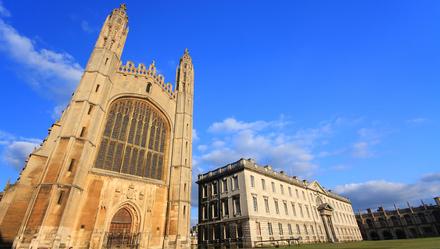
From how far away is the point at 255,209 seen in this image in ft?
98.7

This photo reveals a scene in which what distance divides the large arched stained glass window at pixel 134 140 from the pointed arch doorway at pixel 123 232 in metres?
3.34

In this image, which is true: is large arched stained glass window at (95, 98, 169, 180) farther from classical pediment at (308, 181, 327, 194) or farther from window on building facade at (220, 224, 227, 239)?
classical pediment at (308, 181, 327, 194)

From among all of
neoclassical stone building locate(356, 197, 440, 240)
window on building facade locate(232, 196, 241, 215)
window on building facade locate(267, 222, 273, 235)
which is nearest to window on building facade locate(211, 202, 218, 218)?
window on building facade locate(232, 196, 241, 215)

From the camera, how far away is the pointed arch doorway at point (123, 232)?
16.2 meters

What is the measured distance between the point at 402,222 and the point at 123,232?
82658 millimetres

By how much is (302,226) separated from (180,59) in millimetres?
33084

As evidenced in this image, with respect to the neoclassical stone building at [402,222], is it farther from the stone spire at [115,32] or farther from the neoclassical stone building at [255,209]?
the stone spire at [115,32]

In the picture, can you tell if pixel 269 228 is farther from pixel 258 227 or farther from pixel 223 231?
pixel 223 231

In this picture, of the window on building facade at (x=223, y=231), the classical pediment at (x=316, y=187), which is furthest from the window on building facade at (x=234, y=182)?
the classical pediment at (x=316, y=187)

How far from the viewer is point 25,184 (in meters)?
16.6

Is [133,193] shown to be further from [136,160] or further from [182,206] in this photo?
[182,206]

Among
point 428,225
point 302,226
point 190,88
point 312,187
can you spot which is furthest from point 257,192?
point 428,225

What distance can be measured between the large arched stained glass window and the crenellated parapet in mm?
2919

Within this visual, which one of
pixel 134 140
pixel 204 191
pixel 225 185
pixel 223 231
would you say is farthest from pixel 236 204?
pixel 134 140
